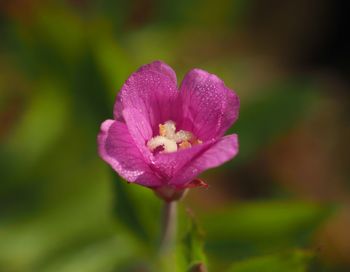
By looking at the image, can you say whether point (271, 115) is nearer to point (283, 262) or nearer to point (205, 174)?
point (205, 174)

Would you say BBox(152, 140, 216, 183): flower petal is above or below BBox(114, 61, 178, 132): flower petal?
below

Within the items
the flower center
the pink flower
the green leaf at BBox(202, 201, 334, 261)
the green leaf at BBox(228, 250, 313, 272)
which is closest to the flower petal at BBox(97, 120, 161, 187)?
the pink flower

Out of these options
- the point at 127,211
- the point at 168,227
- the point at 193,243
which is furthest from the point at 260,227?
the point at 193,243

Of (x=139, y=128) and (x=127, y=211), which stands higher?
(x=139, y=128)

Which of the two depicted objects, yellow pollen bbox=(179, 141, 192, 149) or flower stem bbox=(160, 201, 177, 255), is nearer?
yellow pollen bbox=(179, 141, 192, 149)

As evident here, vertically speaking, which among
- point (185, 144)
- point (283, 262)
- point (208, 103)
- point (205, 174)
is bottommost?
point (205, 174)

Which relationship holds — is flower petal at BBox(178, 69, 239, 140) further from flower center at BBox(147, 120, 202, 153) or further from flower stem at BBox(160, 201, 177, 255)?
flower stem at BBox(160, 201, 177, 255)

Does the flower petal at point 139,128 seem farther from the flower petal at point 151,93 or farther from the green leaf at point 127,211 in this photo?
the green leaf at point 127,211

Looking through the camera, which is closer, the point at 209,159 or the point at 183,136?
the point at 209,159
